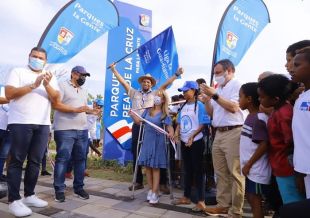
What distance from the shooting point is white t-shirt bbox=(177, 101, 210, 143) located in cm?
435

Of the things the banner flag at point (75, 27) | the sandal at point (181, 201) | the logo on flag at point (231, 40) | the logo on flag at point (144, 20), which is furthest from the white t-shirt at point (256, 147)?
the logo on flag at point (144, 20)

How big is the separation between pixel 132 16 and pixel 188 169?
5.59m

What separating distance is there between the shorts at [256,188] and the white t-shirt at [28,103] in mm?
2565

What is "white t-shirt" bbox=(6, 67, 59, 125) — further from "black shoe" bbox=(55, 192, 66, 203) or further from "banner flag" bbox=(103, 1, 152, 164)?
"banner flag" bbox=(103, 1, 152, 164)

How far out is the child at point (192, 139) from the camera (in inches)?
167

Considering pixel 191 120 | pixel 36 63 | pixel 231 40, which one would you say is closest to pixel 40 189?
pixel 36 63

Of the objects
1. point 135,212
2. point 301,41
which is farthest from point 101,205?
point 301,41

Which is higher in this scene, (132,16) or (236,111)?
(132,16)

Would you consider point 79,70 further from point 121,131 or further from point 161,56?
point 121,131

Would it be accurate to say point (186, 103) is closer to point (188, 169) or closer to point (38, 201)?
point (188, 169)

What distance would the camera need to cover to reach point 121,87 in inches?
317

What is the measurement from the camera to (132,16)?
28.2 feet

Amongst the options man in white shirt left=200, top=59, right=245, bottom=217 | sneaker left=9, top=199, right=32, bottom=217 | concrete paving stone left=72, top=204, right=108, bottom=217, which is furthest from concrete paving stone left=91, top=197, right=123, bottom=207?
man in white shirt left=200, top=59, right=245, bottom=217

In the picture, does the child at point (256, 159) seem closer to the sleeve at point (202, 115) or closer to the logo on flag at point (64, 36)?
the sleeve at point (202, 115)
